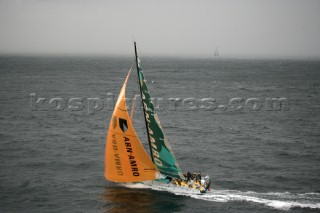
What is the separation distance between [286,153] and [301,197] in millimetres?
18022

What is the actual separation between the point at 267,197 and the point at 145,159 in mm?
13822

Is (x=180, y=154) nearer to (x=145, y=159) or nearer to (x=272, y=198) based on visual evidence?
(x=145, y=159)

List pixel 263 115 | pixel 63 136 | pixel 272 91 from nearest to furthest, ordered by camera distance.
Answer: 1. pixel 63 136
2. pixel 263 115
3. pixel 272 91

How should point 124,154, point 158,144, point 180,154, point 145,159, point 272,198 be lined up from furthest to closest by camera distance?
point 180,154 → point 272,198 → point 145,159 → point 158,144 → point 124,154

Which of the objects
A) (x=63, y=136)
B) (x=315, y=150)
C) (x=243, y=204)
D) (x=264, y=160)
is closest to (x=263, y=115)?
(x=315, y=150)

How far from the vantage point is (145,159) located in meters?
40.3

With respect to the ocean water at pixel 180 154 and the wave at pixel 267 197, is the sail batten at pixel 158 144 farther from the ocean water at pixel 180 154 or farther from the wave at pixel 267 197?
the ocean water at pixel 180 154

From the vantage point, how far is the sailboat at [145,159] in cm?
3881

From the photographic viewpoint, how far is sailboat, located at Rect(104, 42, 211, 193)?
127 feet

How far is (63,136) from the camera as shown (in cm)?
6712

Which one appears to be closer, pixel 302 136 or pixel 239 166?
pixel 239 166

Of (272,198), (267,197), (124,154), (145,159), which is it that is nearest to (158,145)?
(145,159)

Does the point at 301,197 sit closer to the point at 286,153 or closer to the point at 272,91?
the point at 286,153

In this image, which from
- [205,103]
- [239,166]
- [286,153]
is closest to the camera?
[239,166]
